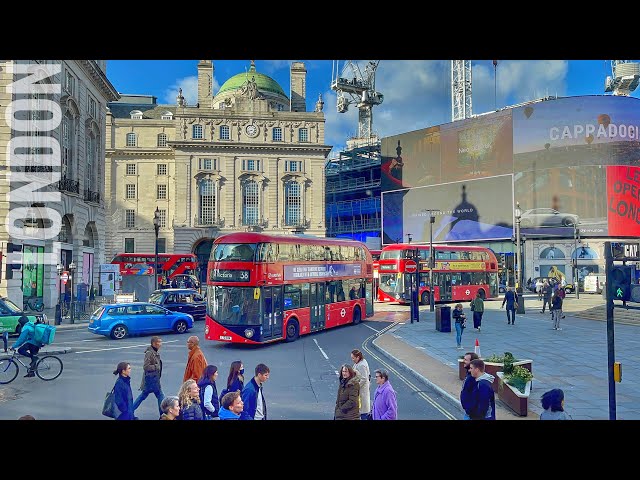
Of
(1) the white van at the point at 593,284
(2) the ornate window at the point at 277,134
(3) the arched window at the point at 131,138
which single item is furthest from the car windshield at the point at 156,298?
(1) the white van at the point at 593,284

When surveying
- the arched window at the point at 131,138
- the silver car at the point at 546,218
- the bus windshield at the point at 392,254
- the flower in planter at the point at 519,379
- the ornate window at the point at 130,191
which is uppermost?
the arched window at the point at 131,138

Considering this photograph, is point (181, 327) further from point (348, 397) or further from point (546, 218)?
point (546, 218)

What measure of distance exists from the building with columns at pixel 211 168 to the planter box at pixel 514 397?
27625mm

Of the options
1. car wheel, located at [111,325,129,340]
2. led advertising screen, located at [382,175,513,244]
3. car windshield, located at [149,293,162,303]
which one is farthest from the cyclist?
led advertising screen, located at [382,175,513,244]

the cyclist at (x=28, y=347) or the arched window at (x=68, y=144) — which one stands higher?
the arched window at (x=68, y=144)

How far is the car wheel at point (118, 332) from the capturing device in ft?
62.4

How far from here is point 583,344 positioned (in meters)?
17.8

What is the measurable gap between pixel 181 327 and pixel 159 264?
1607 centimetres

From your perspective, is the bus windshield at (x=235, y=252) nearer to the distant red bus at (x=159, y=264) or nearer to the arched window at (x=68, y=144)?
the arched window at (x=68, y=144)

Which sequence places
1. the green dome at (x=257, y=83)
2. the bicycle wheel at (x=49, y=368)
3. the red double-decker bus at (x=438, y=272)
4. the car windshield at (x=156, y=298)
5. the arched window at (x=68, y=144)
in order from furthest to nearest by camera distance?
the red double-decker bus at (x=438, y=272) < the green dome at (x=257, y=83) < the arched window at (x=68, y=144) < the car windshield at (x=156, y=298) < the bicycle wheel at (x=49, y=368)

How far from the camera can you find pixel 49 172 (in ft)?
77.6

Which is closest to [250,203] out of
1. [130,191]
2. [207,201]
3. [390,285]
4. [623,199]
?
[207,201]
